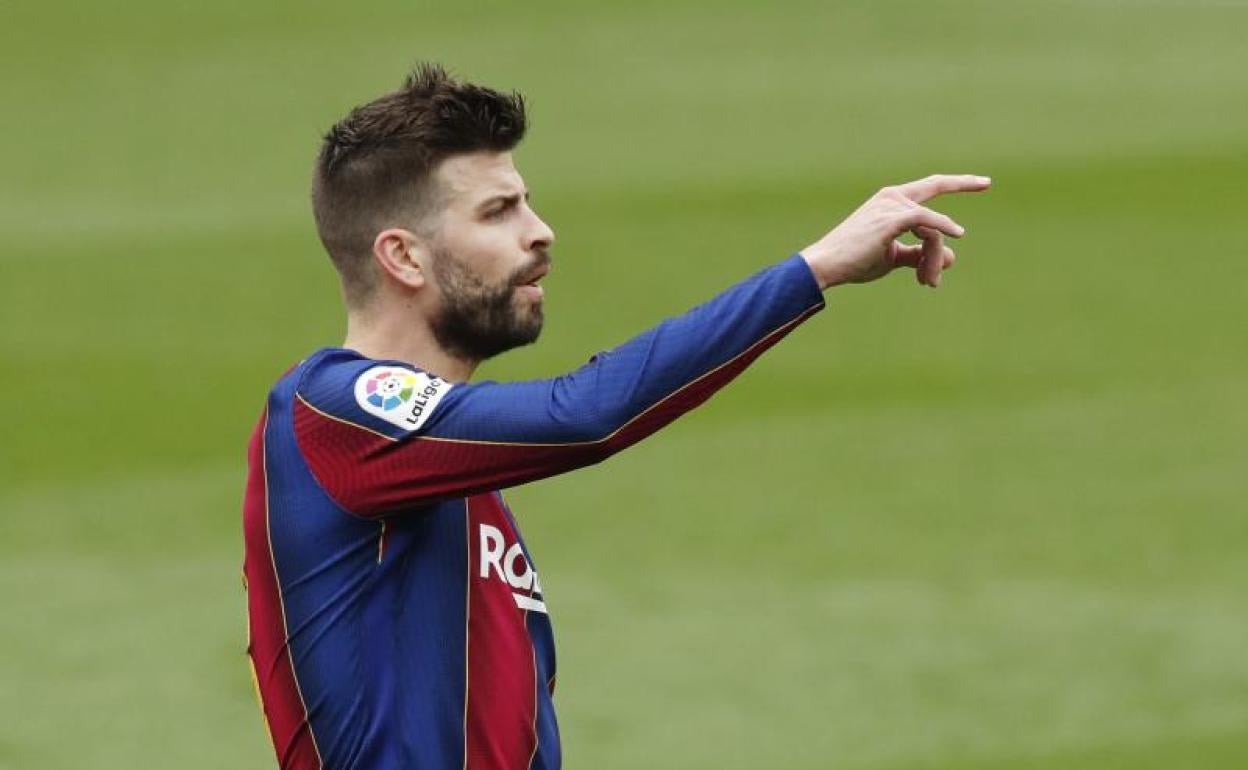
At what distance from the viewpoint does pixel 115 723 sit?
6648 mm

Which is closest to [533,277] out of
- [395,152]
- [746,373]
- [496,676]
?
[395,152]

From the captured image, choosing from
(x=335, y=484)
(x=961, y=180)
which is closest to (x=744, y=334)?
(x=961, y=180)

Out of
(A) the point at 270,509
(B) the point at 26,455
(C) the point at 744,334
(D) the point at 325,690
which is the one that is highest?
(C) the point at 744,334

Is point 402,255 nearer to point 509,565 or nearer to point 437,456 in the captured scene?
point 437,456

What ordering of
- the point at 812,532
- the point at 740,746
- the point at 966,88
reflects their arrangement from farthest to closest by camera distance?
the point at 966,88 < the point at 812,532 < the point at 740,746

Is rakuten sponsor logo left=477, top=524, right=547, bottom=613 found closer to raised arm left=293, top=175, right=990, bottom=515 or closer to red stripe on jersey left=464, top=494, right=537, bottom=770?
red stripe on jersey left=464, top=494, right=537, bottom=770

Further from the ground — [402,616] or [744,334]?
[744,334]

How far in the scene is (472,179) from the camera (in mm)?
3707

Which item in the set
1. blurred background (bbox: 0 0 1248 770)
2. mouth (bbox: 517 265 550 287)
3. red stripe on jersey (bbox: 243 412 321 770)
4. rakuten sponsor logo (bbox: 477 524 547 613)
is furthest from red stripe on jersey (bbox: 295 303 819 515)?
blurred background (bbox: 0 0 1248 770)

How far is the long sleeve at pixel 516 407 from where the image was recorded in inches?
131

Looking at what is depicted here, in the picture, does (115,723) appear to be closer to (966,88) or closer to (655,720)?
(655,720)

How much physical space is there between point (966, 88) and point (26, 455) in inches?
151

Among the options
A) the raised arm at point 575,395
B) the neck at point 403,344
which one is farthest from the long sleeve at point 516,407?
the neck at point 403,344

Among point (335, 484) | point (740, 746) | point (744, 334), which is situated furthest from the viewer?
point (740, 746)
